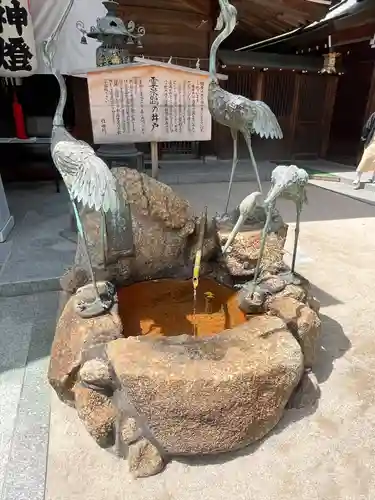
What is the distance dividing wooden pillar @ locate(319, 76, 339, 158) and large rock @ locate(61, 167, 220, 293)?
9.11 metres

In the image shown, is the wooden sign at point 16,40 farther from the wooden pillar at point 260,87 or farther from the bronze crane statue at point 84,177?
the wooden pillar at point 260,87

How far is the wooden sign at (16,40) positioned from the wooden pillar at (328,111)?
7.67m

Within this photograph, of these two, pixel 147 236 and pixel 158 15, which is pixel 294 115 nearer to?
pixel 158 15

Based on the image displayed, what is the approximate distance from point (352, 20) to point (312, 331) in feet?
25.6

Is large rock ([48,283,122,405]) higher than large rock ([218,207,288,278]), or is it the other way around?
large rock ([218,207,288,278])

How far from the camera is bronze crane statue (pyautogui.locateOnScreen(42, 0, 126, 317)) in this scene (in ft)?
6.73

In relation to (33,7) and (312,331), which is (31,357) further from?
(33,7)

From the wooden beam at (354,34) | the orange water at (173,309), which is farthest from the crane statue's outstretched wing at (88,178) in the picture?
the wooden beam at (354,34)

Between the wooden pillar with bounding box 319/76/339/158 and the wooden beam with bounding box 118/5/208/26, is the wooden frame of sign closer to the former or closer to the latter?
the wooden beam with bounding box 118/5/208/26

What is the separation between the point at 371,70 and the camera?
941cm

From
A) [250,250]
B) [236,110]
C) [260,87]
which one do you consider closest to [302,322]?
[250,250]

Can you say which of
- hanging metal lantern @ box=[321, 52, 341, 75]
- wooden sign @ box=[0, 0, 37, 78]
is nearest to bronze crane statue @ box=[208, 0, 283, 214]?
wooden sign @ box=[0, 0, 37, 78]

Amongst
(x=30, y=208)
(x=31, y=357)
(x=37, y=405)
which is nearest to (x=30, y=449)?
(x=37, y=405)

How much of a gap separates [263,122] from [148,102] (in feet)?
3.09
